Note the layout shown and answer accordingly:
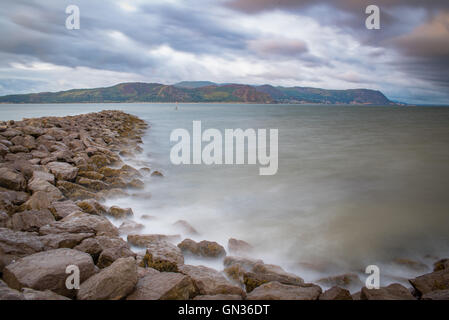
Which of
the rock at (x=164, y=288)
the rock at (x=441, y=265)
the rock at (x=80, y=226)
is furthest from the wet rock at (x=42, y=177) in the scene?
the rock at (x=441, y=265)

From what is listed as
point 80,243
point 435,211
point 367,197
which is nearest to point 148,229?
point 80,243

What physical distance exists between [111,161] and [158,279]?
835 centimetres

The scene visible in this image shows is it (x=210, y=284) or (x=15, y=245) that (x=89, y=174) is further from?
(x=210, y=284)

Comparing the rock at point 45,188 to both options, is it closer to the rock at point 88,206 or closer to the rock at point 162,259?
the rock at point 88,206

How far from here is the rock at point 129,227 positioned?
5215 mm

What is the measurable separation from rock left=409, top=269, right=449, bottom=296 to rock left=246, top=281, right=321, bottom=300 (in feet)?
5.06

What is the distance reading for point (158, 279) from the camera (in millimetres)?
2990

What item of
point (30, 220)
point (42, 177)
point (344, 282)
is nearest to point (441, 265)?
point (344, 282)

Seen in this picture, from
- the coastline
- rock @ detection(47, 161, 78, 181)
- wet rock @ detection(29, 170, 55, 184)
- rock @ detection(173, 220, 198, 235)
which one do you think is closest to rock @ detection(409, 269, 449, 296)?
the coastline

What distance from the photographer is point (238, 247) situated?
4922 mm

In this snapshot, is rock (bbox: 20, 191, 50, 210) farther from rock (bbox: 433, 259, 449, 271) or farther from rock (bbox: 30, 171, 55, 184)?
rock (bbox: 433, 259, 449, 271)

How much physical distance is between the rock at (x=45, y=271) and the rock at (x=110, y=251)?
338mm
